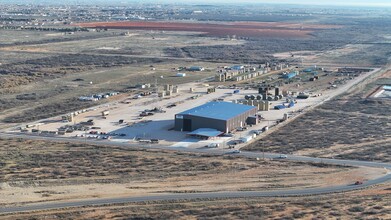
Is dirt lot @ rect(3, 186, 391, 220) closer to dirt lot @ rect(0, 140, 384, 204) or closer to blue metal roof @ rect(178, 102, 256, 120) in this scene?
dirt lot @ rect(0, 140, 384, 204)

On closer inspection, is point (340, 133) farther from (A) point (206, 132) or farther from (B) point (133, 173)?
(B) point (133, 173)

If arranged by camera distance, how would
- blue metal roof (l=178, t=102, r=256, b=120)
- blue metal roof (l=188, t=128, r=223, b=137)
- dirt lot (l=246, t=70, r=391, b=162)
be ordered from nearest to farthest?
dirt lot (l=246, t=70, r=391, b=162)
blue metal roof (l=188, t=128, r=223, b=137)
blue metal roof (l=178, t=102, r=256, b=120)

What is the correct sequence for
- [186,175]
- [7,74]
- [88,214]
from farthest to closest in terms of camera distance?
Answer: [7,74] < [186,175] < [88,214]

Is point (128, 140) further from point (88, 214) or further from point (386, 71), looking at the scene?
point (386, 71)

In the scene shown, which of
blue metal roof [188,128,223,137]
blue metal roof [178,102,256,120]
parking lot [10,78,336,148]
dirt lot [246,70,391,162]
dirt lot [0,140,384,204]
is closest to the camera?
dirt lot [0,140,384,204]

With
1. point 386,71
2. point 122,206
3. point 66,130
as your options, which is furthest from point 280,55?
point 122,206

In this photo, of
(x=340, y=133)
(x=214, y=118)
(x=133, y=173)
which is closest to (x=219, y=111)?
(x=214, y=118)

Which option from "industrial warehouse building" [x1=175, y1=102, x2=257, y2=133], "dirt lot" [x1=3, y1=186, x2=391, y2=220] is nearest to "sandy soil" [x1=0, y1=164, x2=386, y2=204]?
"dirt lot" [x1=3, y1=186, x2=391, y2=220]
